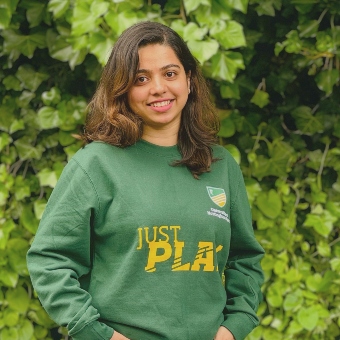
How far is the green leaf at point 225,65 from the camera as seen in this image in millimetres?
2125

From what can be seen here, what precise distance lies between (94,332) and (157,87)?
62cm

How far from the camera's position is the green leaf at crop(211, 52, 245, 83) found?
2.12m

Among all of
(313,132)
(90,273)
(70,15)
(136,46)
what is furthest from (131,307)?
(313,132)

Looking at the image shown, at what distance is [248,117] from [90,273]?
1195 millimetres

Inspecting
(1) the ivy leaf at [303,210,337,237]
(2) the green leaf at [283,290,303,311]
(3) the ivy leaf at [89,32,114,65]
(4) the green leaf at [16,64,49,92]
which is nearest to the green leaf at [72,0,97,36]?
(3) the ivy leaf at [89,32,114,65]

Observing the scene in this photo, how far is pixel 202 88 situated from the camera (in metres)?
1.82

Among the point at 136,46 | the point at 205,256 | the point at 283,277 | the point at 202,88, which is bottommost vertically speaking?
the point at 283,277

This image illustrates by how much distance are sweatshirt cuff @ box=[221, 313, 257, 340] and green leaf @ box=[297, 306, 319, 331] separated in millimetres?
851

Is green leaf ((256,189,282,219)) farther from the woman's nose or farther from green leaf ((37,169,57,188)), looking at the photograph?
the woman's nose

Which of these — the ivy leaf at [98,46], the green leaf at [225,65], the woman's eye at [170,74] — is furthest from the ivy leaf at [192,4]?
the woman's eye at [170,74]

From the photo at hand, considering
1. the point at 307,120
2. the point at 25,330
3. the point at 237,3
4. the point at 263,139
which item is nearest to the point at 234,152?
the point at 263,139

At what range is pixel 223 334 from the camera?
1.68 meters

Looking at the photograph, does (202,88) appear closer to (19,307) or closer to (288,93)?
(288,93)

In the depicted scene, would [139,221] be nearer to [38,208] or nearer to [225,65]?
[225,65]
